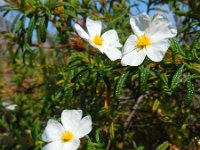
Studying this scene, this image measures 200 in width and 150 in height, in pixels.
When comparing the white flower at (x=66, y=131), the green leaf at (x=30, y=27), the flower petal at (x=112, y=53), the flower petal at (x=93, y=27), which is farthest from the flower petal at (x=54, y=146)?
the green leaf at (x=30, y=27)

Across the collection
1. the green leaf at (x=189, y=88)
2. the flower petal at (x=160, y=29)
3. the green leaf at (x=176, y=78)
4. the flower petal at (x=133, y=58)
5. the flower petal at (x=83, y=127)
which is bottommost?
the flower petal at (x=83, y=127)

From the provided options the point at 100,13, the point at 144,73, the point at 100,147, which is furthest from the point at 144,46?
the point at 100,13

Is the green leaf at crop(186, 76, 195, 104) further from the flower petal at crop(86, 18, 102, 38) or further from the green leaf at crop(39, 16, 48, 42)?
the green leaf at crop(39, 16, 48, 42)

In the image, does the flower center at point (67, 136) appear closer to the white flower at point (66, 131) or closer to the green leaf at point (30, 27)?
the white flower at point (66, 131)

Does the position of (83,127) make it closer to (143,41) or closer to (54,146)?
(54,146)

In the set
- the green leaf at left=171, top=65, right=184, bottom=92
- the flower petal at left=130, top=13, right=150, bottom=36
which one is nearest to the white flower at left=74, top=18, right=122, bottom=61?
the flower petal at left=130, top=13, right=150, bottom=36
